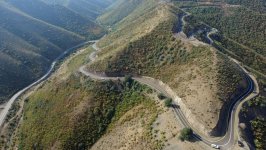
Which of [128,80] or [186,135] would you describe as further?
[128,80]

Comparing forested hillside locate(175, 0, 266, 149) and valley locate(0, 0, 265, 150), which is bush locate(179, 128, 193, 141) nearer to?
valley locate(0, 0, 265, 150)

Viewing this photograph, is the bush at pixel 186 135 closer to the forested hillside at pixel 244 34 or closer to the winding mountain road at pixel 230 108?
the winding mountain road at pixel 230 108

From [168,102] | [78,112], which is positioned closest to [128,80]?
[78,112]

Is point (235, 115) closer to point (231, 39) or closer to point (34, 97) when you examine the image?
point (231, 39)

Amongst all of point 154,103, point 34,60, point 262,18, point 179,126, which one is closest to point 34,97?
point 34,60

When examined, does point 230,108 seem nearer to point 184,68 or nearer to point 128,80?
point 184,68

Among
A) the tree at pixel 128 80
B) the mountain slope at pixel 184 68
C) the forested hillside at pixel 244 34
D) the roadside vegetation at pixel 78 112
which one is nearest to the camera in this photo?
the forested hillside at pixel 244 34

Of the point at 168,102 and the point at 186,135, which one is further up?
the point at 168,102

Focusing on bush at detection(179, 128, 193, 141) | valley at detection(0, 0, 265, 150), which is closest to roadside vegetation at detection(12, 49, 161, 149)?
valley at detection(0, 0, 265, 150)

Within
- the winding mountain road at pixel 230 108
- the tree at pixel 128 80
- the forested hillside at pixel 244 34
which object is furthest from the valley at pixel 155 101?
the forested hillside at pixel 244 34
